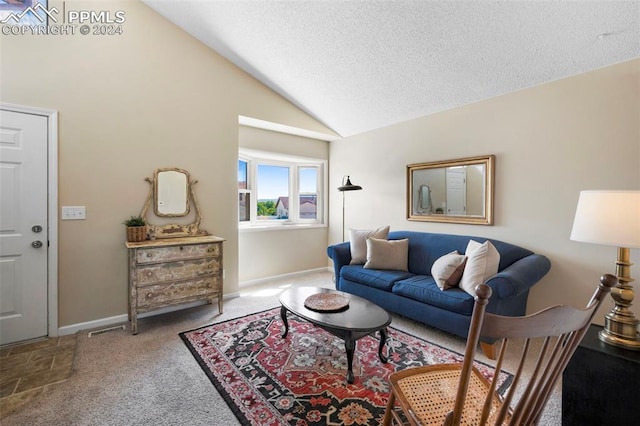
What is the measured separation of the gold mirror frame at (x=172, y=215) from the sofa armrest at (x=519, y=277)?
304 cm

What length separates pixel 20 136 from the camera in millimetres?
2455

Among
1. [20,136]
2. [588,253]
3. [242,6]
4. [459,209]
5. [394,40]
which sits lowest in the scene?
[588,253]

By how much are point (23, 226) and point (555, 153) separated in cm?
482

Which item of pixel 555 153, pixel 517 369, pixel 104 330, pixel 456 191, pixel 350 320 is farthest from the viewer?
pixel 456 191

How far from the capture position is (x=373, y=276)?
3109mm

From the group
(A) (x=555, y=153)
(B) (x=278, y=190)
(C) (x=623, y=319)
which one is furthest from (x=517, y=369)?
(B) (x=278, y=190)

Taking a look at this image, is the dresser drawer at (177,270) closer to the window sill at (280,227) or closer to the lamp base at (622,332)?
the window sill at (280,227)

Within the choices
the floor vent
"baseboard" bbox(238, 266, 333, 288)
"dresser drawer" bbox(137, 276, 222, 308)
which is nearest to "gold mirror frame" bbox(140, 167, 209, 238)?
"dresser drawer" bbox(137, 276, 222, 308)

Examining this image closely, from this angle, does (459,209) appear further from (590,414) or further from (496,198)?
(590,414)

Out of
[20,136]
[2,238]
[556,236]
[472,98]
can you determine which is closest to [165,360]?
[2,238]

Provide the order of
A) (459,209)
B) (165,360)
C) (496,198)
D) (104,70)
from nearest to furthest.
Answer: (165,360)
(104,70)
(496,198)
(459,209)

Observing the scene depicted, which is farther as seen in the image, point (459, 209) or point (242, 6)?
point (459, 209)

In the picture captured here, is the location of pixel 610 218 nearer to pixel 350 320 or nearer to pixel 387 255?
pixel 350 320

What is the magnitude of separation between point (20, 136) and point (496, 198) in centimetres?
453
